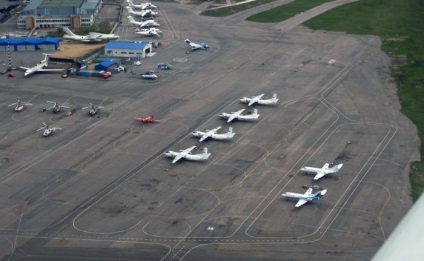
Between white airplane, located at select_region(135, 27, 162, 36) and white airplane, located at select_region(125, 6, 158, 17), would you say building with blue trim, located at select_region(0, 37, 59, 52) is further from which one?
white airplane, located at select_region(125, 6, 158, 17)

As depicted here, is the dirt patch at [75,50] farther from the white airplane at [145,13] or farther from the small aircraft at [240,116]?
the small aircraft at [240,116]

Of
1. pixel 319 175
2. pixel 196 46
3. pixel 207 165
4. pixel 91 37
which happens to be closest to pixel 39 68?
pixel 91 37

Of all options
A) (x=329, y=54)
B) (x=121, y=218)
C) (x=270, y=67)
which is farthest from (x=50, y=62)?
(x=121, y=218)

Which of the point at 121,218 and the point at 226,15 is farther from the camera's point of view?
the point at 226,15

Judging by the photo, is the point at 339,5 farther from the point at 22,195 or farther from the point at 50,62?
the point at 22,195

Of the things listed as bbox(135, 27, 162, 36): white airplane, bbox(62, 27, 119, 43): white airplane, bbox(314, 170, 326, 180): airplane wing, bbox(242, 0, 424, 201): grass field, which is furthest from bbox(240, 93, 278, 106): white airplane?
bbox(135, 27, 162, 36): white airplane

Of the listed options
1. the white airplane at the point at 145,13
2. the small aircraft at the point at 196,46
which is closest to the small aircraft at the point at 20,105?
the small aircraft at the point at 196,46
